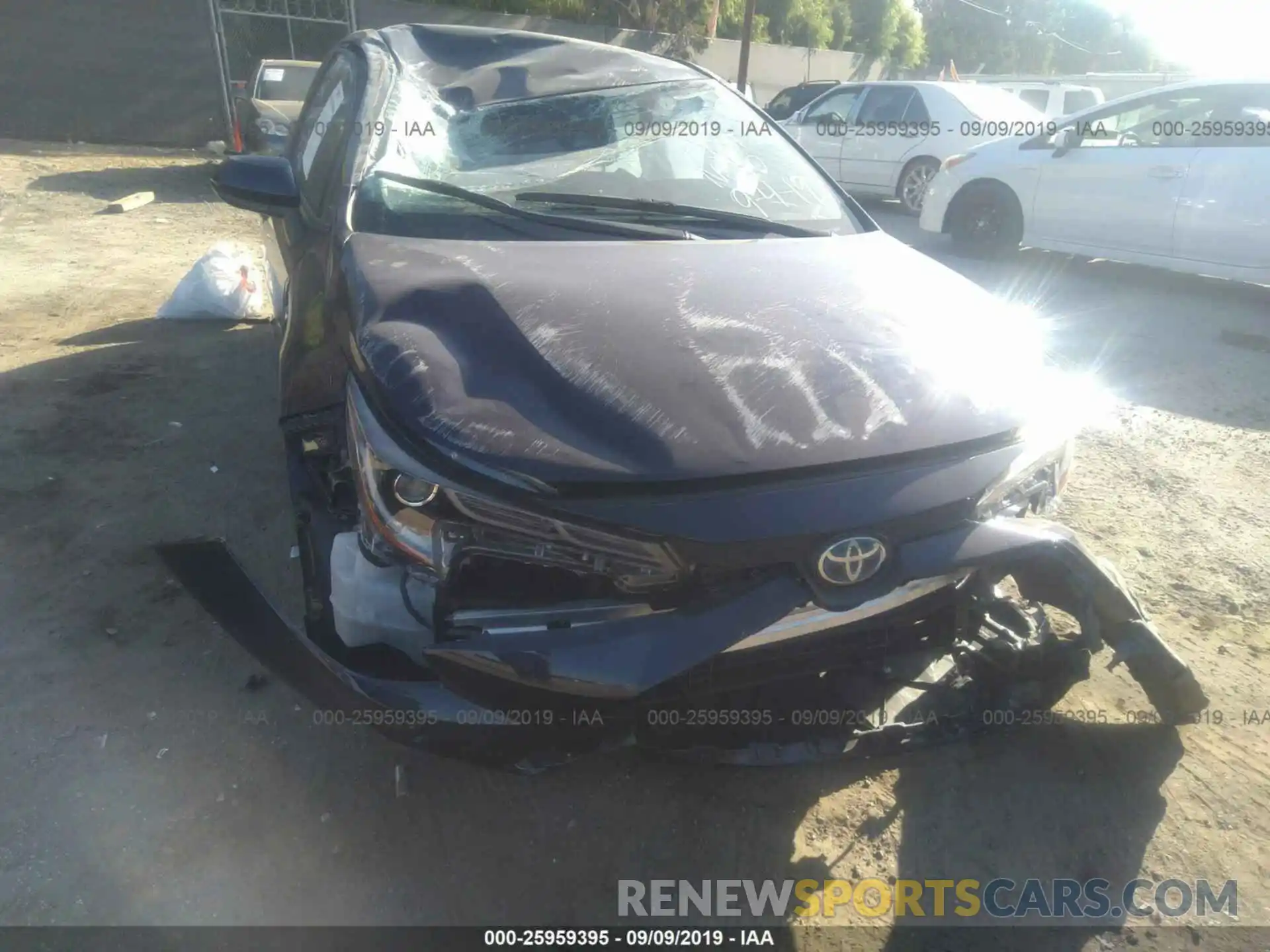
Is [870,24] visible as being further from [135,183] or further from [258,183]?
[258,183]

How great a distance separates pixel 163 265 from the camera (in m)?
6.89

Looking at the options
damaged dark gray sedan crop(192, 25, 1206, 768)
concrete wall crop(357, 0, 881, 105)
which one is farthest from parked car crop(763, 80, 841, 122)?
damaged dark gray sedan crop(192, 25, 1206, 768)

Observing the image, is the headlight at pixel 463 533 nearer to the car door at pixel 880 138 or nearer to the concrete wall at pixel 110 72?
the car door at pixel 880 138

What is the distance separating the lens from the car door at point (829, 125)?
10758mm

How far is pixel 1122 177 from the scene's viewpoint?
22.4ft

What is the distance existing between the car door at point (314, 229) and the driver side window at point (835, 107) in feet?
27.6

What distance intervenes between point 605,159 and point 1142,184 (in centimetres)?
566

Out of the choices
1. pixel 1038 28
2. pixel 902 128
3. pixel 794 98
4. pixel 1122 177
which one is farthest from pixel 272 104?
pixel 1038 28

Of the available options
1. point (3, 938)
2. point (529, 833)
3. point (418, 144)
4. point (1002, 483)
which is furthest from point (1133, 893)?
point (418, 144)

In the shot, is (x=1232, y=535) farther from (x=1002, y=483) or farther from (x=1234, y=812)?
(x=1002, y=483)

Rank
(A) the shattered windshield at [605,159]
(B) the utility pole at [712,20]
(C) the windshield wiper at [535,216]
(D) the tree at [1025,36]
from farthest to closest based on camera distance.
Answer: (D) the tree at [1025,36] < (B) the utility pole at [712,20] < (A) the shattered windshield at [605,159] < (C) the windshield wiper at [535,216]

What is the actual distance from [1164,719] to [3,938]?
107 inches

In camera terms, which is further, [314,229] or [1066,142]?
[1066,142]

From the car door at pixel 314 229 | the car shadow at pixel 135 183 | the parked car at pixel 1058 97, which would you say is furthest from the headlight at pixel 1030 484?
the parked car at pixel 1058 97
